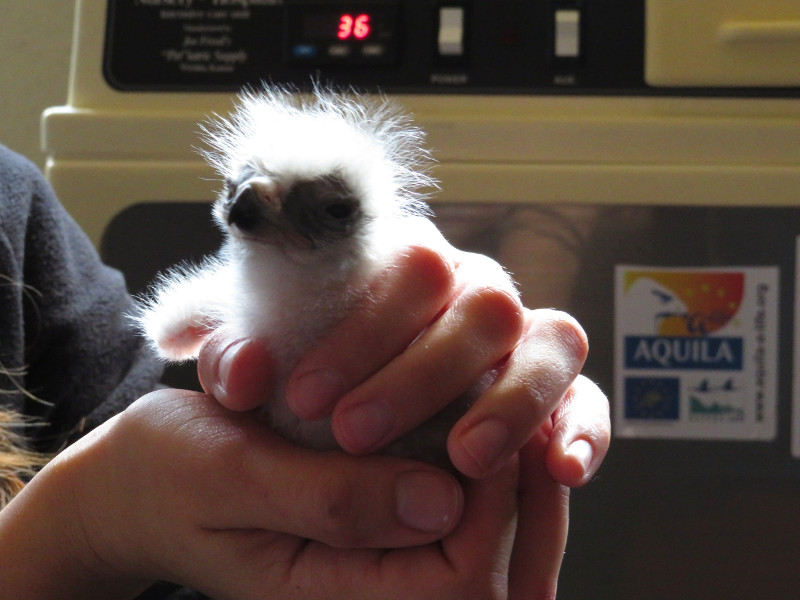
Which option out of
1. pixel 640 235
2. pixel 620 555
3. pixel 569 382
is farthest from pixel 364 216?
pixel 620 555

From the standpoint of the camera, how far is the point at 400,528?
487 mm

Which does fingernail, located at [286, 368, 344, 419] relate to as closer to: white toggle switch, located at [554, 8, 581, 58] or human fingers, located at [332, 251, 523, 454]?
human fingers, located at [332, 251, 523, 454]

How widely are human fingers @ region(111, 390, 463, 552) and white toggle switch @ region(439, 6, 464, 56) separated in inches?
20.4

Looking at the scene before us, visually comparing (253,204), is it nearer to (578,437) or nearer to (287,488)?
(287,488)

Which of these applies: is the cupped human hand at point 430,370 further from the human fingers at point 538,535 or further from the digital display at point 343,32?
the digital display at point 343,32

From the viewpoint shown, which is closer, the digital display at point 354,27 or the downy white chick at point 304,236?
the downy white chick at point 304,236

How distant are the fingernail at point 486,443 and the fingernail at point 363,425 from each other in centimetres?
5

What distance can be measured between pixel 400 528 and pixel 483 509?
0.19 ft

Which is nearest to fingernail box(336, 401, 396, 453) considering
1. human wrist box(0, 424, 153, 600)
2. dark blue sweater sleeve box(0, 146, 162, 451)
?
human wrist box(0, 424, 153, 600)

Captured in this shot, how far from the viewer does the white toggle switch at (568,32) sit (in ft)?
2.83

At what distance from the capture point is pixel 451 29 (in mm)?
869

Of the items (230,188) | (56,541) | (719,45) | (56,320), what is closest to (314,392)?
(230,188)

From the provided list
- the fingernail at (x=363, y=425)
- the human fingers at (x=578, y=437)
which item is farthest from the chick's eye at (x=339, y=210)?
the human fingers at (x=578, y=437)

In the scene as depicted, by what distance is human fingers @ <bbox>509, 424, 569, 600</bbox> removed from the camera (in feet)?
1.85
